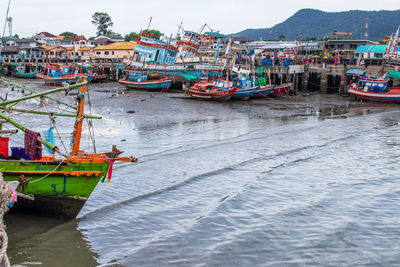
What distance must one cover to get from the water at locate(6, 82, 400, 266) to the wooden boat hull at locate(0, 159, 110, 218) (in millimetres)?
385

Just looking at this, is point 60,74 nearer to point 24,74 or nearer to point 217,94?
point 24,74

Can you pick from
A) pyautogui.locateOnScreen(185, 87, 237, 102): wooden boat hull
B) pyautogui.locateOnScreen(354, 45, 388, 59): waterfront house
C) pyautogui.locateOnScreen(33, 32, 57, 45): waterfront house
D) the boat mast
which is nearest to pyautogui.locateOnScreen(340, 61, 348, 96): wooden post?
pyautogui.locateOnScreen(185, 87, 237, 102): wooden boat hull

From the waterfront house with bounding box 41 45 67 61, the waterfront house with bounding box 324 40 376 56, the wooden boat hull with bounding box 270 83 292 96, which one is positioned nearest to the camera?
the wooden boat hull with bounding box 270 83 292 96

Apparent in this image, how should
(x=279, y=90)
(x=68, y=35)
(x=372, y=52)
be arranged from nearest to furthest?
(x=279, y=90) → (x=372, y=52) → (x=68, y=35)

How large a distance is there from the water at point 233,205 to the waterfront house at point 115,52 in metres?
51.4

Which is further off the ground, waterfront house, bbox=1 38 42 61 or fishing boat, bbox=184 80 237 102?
waterfront house, bbox=1 38 42 61

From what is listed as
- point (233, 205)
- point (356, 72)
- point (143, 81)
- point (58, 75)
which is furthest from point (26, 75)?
point (233, 205)

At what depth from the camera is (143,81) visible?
47.8 m

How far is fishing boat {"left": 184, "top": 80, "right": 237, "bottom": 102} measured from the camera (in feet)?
124

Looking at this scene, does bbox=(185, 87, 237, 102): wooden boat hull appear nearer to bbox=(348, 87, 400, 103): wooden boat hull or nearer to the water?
bbox=(348, 87, 400, 103): wooden boat hull

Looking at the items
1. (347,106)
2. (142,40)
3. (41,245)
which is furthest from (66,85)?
(142,40)

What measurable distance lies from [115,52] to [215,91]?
138ft

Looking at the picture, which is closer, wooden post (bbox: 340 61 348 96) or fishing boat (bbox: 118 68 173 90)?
wooden post (bbox: 340 61 348 96)

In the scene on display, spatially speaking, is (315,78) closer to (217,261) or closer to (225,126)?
(225,126)
